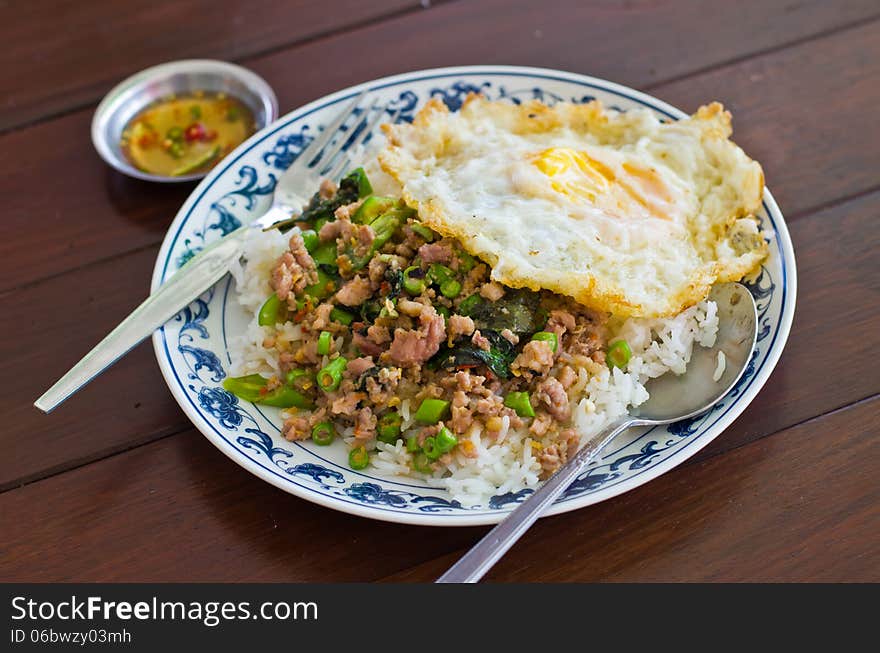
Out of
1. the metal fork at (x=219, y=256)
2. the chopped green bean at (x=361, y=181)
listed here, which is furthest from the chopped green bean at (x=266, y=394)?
the chopped green bean at (x=361, y=181)

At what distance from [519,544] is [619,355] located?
86 centimetres

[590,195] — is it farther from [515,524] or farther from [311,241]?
[515,524]

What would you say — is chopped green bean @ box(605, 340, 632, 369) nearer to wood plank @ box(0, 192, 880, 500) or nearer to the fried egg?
the fried egg

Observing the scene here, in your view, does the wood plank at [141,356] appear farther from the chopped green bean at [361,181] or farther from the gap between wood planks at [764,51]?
the gap between wood planks at [764,51]

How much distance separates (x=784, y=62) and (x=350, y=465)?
3490 mm

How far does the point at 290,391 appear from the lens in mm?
3588

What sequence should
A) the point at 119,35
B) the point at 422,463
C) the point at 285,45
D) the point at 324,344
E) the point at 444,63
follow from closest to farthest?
the point at 422,463
the point at 324,344
the point at 444,63
the point at 285,45
the point at 119,35

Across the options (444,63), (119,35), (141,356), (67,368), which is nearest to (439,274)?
(141,356)

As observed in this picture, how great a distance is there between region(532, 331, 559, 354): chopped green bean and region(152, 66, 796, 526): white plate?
0.44 m

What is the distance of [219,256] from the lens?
3.97 metres

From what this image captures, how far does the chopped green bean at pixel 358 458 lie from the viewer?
11.1 ft

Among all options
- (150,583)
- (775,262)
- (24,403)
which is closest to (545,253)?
(775,262)

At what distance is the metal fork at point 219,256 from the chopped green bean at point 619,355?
5.38ft

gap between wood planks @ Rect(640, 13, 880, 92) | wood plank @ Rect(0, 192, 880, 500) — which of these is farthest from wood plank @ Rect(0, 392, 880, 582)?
gap between wood planks @ Rect(640, 13, 880, 92)
